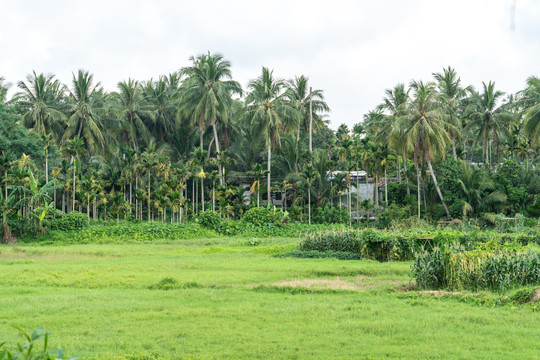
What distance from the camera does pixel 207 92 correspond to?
43.6m

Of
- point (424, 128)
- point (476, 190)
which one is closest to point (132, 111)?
point (424, 128)

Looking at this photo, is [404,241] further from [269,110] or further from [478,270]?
[269,110]

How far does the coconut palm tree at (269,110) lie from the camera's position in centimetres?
4334

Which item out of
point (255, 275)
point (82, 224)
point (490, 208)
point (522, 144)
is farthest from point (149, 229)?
point (522, 144)

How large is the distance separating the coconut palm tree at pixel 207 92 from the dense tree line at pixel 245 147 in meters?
0.10

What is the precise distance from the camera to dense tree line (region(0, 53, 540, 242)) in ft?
127

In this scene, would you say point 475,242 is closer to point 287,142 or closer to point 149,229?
point 149,229

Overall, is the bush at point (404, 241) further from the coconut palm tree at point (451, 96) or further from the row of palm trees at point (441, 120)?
the coconut palm tree at point (451, 96)

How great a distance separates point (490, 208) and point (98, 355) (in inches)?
1520

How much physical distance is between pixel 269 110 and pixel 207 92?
17.8ft

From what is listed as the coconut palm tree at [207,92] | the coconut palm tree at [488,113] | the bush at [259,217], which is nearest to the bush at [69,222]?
the bush at [259,217]

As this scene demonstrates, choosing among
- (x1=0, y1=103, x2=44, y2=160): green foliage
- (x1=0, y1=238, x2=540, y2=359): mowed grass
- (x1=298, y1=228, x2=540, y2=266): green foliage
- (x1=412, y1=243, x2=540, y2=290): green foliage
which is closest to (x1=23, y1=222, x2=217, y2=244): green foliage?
(x1=0, y1=103, x2=44, y2=160): green foliage

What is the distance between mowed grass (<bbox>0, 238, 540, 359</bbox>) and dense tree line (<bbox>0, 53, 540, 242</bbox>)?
2163cm

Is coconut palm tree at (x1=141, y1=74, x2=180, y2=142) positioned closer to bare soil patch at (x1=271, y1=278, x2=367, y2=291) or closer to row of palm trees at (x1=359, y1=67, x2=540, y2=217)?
row of palm trees at (x1=359, y1=67, x2=540, y2=217)
